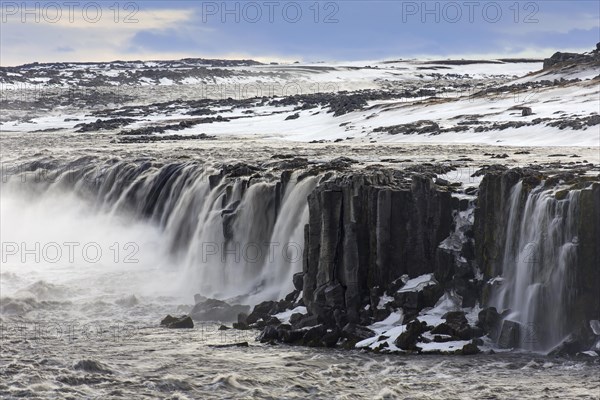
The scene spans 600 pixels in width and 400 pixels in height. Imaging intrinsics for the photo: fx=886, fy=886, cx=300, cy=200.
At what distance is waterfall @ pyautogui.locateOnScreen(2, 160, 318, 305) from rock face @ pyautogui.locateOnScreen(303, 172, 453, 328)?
3.63 m

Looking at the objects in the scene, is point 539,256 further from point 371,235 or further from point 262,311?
point 262,311

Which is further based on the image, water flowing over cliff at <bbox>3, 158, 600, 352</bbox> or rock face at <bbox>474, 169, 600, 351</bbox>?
water flowing over cliff at <bbox>3, 158, 600, 352</bbox>

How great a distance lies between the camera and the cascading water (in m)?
21.9

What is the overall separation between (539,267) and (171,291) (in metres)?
13.8

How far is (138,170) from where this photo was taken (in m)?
41.6

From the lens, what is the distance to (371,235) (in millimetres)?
25109

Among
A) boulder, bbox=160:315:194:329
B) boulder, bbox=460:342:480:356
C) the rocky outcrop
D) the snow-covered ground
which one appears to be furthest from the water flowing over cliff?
the rocky outcrop

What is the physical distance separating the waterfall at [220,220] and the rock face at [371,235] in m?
3.63

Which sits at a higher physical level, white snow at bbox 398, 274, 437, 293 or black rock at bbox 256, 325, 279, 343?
white snow at bbox 398, 274, 437, 293

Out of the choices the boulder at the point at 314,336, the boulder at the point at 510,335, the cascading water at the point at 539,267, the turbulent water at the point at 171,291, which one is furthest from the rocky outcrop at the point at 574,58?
the boulder at the point at 314,336

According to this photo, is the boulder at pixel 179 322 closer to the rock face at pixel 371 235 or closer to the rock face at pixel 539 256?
the rock face at pixel 371 235

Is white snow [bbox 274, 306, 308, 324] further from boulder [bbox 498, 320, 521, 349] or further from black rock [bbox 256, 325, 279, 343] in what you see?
boulder [bbox 498, 320, 521, 349]

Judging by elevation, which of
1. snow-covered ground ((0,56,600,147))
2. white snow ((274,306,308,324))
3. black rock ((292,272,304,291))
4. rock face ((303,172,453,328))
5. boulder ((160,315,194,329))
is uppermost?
snow-covered ground ((0,56,600,147))

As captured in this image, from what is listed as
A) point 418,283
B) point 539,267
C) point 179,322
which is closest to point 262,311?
point 179,322
